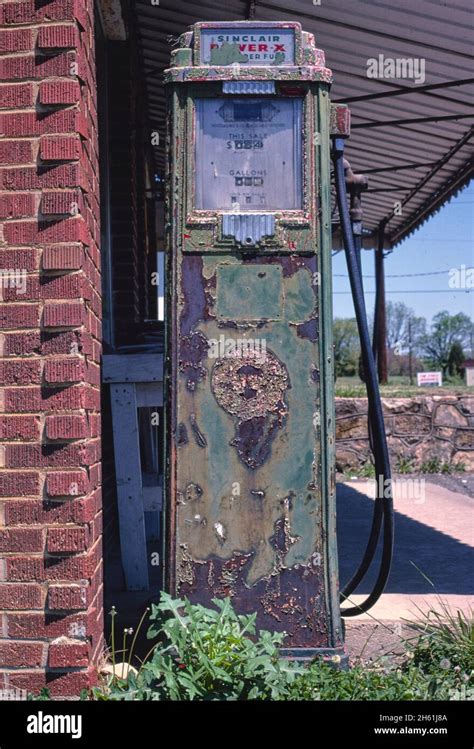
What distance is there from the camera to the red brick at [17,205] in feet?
10.1

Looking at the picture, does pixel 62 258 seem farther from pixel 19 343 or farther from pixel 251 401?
pixel 251 401

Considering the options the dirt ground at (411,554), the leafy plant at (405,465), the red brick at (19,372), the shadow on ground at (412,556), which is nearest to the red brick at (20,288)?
the red brick at (19,372)

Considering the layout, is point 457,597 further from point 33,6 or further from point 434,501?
point 434,501

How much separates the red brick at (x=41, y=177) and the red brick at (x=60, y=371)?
0.61m

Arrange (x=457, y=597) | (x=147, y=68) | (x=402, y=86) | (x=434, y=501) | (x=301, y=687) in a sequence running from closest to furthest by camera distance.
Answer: (x=301, y=687)
(x=457, y=597)
(x=402, y=86)
(x=147, y=68)
(x=434, y=501)

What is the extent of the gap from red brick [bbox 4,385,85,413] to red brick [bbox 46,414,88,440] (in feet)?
0.10

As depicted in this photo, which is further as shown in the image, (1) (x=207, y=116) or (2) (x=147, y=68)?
(2) (x=147, y=68)

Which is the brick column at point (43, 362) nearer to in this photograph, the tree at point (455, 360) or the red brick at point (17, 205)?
the red brick at point (17, 205)

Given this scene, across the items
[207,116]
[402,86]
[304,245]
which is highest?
[402,86]

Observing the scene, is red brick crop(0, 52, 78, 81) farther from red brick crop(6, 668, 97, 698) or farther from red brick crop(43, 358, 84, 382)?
red brick crop(6, 668, 97, 698)

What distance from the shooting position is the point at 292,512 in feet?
10.6

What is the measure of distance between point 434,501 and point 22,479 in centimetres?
614

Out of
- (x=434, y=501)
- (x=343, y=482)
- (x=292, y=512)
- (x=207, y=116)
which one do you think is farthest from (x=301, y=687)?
(x=343, y=482)
